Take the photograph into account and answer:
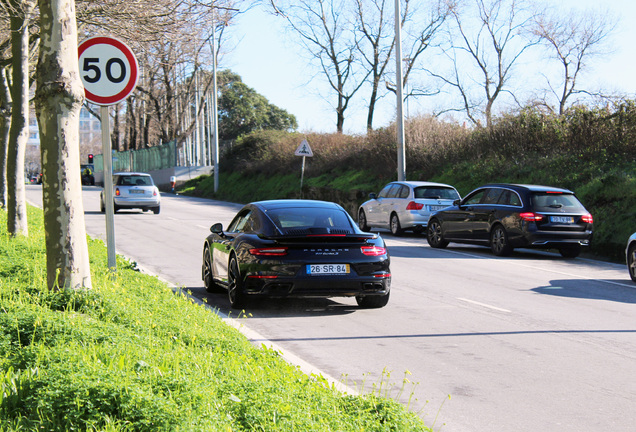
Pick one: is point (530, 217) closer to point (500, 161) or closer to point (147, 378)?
point (500, 161)

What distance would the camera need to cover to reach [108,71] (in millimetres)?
9430

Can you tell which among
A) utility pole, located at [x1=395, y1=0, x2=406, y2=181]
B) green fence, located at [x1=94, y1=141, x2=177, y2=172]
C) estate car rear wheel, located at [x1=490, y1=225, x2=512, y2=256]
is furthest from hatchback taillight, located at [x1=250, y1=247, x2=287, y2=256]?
green fence, located at [x1=94, y1=141, x2=177, y2=172]

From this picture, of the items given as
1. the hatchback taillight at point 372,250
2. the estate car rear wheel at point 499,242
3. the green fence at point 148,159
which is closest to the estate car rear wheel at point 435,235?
the estate car rear wheel at point 499,242

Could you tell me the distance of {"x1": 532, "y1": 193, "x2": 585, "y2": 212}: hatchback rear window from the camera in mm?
17203

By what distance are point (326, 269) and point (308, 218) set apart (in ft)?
3.14

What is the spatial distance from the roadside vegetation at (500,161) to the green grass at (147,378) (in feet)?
44.4

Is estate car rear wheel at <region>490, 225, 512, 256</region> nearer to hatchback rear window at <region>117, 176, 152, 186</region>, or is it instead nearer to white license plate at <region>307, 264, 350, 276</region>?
white license plate at <region>307, 264, 350, 276</region>

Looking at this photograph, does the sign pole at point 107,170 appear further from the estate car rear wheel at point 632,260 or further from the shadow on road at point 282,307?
the estate car rear wheel at point 632,260

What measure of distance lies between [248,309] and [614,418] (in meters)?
5.44

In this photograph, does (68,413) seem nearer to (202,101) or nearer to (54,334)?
(54,334)

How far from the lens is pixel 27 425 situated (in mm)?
4293

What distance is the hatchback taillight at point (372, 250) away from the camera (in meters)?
9.87

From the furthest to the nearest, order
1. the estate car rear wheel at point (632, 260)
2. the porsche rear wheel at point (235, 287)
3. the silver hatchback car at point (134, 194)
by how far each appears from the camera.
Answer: the silver hatchback car at point (134, 194), the estate car rear wheel at point (632, 260), the porsche rear wheel at point (235, 287)

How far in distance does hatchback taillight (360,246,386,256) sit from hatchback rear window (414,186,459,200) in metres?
12.8
